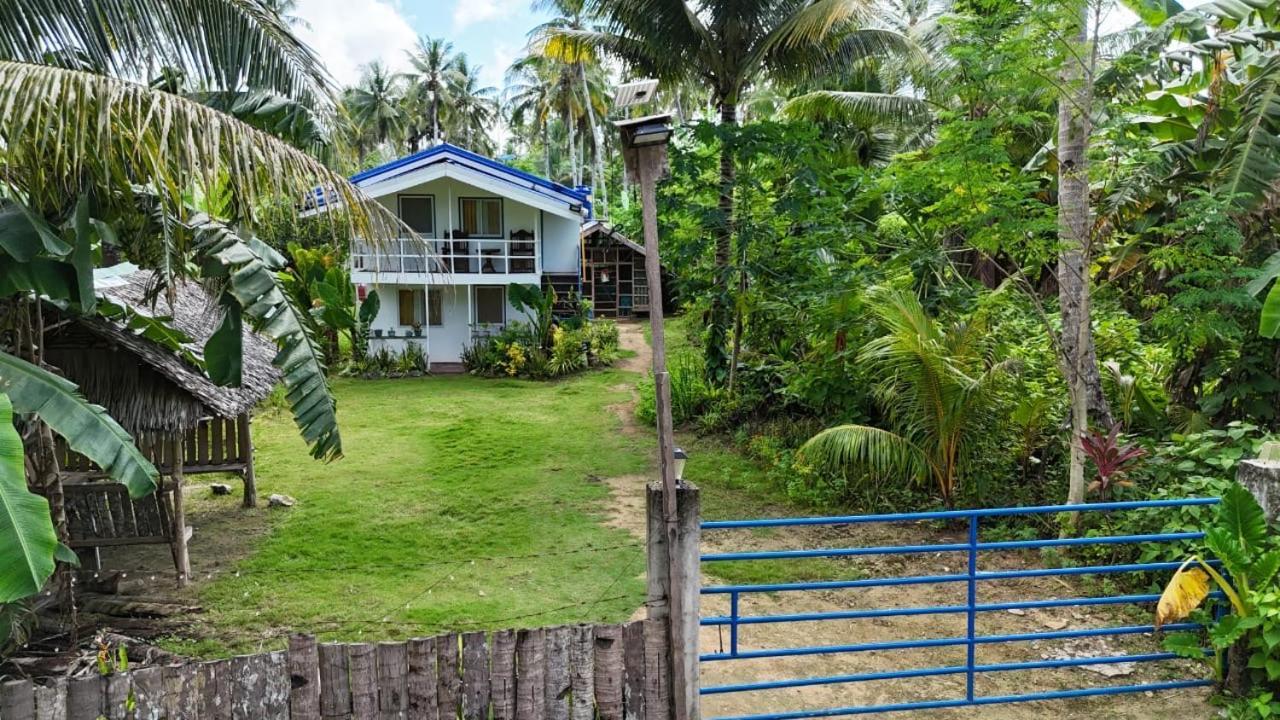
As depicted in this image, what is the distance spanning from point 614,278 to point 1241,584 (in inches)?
985

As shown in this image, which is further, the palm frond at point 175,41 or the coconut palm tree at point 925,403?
the coconut palm tree at point 925,403

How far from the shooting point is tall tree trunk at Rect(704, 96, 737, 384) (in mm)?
12531

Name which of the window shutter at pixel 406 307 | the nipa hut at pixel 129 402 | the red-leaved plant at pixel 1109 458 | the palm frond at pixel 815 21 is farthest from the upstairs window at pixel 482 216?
the red-leaved plant at pixel 1109 458

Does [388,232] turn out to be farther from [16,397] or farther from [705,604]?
[705,604]

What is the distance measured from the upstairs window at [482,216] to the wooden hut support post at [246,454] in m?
11.7

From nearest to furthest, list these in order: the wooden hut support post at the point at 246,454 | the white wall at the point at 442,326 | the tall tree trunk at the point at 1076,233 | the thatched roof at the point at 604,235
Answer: the tall tree trunk at the point at 1076,233
the wooden hut support post at the point at 246,454
the white wall at the point at 442,326
the thatched roof at the point at 604,235

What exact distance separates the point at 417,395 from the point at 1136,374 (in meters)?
13.0

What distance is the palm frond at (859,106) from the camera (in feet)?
52.9

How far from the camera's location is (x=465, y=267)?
1994 centimetres

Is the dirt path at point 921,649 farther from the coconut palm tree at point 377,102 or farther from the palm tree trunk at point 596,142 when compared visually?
the coconut palm tree at point 377,102

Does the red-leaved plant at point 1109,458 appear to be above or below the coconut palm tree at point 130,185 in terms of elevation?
below

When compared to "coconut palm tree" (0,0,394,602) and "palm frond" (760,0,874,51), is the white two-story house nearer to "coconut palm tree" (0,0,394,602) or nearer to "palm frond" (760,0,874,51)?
"palm frond" (760,0,874,51)

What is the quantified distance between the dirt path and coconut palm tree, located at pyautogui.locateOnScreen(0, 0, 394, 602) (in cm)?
348

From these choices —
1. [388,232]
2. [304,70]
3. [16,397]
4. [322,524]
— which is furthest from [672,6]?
[16,397]
